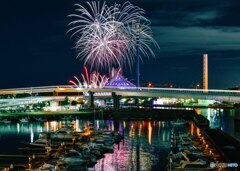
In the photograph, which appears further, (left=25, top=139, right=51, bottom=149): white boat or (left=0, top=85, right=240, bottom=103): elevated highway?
(left=0, top=85, right=240, bottom=103): elevated highway

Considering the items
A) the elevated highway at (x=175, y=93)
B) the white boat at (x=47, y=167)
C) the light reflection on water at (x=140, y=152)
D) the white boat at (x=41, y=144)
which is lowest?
the light reflection on water at (x=140, y=152)

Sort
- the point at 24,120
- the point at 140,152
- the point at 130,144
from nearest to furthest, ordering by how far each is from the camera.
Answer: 1. the point at 140,152
2. the point at 130,144
3. the point at 24,120

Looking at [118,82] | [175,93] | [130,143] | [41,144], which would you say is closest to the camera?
[41,144]

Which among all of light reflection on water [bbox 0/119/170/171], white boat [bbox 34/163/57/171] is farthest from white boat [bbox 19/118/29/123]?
white boat [bbox 34/163/57/171]

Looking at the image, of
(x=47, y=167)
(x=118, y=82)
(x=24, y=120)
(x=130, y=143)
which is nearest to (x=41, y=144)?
(x=130, y=143)

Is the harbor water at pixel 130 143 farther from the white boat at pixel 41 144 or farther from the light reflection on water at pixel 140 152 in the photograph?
the white boat at pixel 41 144

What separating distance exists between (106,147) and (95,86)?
48.9 m

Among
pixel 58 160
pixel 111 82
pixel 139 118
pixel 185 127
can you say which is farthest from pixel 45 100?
pixel 58 160

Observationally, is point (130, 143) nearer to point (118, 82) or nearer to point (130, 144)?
point (130, 144)

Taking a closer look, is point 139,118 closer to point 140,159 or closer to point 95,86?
point 95,86

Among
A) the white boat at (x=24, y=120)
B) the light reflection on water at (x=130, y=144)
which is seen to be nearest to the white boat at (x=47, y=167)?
the light reflection on water at (x=130, y=144)

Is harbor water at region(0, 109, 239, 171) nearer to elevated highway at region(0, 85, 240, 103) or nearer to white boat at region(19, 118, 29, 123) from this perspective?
white boat at region(19, 118, 29, 123)

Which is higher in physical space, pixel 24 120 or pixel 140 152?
pixel 24 120

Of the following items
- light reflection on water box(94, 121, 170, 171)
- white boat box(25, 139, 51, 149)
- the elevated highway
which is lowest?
light reflection on water box(94, 121, 170, 171)
